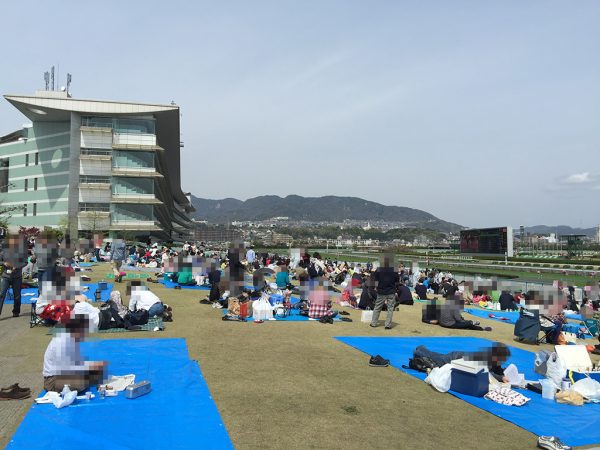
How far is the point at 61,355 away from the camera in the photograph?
6.11 meters

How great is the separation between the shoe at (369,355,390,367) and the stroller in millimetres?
4956

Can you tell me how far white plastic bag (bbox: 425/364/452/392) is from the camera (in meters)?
7.30

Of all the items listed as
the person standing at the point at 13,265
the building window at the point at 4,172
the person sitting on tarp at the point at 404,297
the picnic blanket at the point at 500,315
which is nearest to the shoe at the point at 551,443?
the picnic blanket at the point at 500,315

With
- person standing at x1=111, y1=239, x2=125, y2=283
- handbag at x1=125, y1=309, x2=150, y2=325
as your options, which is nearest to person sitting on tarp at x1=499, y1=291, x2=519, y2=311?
handbag at x1=125, y1=309, x2=150, y2=325

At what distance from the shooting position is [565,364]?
7.94 m

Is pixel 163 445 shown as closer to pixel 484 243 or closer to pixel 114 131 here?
pixel 114 131

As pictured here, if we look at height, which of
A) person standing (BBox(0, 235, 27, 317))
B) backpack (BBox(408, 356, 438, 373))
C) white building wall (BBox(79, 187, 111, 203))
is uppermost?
white building wall (BBox(79, 187, 111, 203))

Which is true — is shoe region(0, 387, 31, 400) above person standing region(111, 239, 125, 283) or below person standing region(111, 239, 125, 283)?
below

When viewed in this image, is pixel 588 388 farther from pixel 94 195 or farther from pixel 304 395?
pixel 94 195

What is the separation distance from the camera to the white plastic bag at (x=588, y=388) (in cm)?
718

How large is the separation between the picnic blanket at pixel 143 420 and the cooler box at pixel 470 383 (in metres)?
3.64

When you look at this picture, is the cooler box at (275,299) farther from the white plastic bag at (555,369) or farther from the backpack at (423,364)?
the white plastic bag at (555,369)

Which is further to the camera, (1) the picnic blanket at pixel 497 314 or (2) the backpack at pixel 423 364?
(1) the picnic blanket at pixel 497 314

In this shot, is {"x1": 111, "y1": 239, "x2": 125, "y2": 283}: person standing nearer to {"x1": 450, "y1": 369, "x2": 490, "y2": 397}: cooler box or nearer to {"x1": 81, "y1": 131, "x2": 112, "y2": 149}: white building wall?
{"x1": 450, "y1": 369, "x2": 490, "y2": 397}: cooler box
